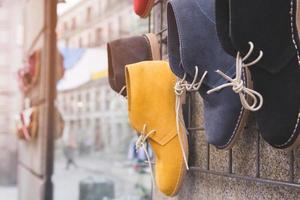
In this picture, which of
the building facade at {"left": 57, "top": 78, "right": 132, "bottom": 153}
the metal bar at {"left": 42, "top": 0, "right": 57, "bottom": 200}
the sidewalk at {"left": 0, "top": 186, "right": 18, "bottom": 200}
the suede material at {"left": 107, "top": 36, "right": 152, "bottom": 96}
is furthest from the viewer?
the sidewalk at {"left": 0, "top": 186, "right": 18, "bottom": 200}

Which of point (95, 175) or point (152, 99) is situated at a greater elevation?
point (152, 99)

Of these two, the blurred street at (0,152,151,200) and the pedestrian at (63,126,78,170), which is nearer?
the blurred street at (0,152,151,200)

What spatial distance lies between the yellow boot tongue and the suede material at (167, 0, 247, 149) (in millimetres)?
118

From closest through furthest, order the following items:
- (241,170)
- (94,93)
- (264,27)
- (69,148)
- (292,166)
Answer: (264,27) → (292,166) → (241,170) → (94,93) → (69,148)

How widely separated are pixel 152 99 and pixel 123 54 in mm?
146

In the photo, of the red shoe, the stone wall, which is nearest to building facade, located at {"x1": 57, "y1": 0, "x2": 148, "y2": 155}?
the red shoe

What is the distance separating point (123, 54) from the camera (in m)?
0.78

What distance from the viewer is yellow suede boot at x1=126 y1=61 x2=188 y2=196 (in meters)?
0.66

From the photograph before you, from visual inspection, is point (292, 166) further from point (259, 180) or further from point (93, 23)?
point (93, 23)

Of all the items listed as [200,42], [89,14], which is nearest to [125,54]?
[200,42]

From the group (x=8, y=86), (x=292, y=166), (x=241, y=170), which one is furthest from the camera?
(x=8, y=86)

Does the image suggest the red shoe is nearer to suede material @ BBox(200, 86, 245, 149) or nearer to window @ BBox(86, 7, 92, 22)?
suede material @ BBox(200, 86, 245, 149)

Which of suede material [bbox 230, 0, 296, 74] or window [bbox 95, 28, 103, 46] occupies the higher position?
window [bbox 95, 28, 103, 46]

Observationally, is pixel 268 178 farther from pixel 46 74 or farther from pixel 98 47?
pixel 46 74
